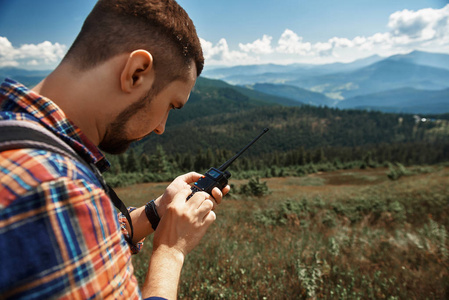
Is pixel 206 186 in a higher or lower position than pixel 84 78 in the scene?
lower

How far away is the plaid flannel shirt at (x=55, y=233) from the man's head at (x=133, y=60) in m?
0.37

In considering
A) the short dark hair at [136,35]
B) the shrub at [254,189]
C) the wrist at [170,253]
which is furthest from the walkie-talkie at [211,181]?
the shrub at [254,189]

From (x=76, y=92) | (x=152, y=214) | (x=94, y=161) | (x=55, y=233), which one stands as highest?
(x=76, y=92)

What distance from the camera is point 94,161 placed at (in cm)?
106

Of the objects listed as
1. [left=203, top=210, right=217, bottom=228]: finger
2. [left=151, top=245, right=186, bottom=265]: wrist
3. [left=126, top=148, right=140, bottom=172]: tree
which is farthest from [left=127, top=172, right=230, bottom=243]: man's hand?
[left=126, top=148, right=140, bottom=172]: tree

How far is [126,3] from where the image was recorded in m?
1.27

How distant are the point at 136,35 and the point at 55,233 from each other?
36.9 inches

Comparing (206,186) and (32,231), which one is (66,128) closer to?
(32,231)

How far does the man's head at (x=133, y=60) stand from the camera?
3.75 feet

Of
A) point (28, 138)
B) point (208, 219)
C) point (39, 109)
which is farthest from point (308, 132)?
point (28, 138)

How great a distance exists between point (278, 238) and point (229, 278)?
→ 236cm

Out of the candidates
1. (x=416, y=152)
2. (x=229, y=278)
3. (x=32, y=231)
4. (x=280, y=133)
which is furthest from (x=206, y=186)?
(x=280, y=133)

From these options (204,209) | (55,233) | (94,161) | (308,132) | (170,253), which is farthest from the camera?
(308,132)

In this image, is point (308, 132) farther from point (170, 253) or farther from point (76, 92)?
point (76, 92)
